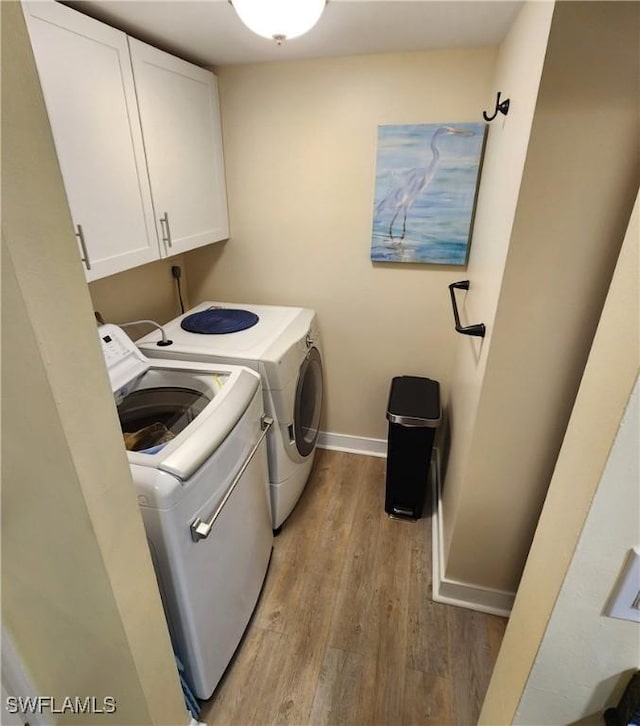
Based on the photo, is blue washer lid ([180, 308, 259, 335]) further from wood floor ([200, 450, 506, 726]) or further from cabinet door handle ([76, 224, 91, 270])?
wood floor ([200, 450, 506, 726])

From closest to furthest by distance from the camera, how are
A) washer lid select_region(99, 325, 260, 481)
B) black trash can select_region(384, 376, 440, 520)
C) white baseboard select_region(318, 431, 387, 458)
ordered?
washer lid select_region(99, 325, 260, 481), black trash can select_region(384, 376, 440, 520), white baseboard select_region(318, 431, 387, 458)

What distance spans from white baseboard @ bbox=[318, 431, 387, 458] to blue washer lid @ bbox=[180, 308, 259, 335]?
0.98 metres

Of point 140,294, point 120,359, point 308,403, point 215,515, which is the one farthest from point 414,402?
point 140,294

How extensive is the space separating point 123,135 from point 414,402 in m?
1.60

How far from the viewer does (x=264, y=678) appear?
1433mm

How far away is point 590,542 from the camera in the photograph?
0.54 meters

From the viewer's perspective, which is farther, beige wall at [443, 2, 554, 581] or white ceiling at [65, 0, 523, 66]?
white ceiling at [65, 0, 523, 66]

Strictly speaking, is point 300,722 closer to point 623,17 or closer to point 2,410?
point 2,410

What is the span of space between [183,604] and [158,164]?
1536 mm

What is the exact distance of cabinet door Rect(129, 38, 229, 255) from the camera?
150cm

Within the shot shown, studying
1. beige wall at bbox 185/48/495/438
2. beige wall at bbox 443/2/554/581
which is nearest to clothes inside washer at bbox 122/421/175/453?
beige wall at bbox 443/2/554/581

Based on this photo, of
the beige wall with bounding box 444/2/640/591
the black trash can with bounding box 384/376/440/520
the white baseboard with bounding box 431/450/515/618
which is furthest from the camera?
the black trash can with bounding box 384/376/440/520

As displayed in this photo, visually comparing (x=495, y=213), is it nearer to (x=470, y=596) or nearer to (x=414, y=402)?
(x=414, y=402)

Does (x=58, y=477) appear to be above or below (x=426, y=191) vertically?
below
